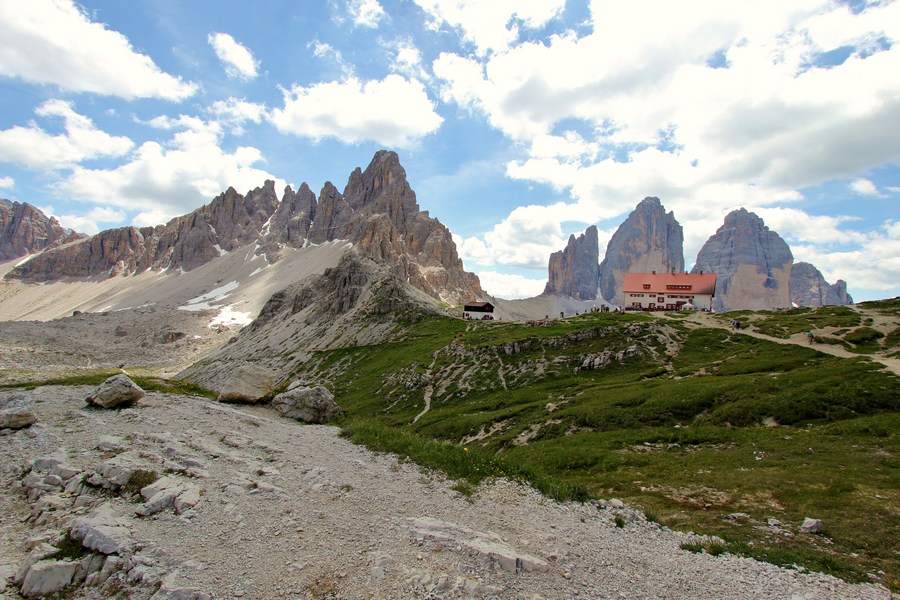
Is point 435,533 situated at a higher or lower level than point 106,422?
lower

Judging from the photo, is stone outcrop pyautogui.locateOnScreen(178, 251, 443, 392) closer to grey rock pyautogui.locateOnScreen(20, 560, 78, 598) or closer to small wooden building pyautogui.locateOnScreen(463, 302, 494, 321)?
small wooden building pyautogui.locateOnScreen(463, 302, 494, 321)

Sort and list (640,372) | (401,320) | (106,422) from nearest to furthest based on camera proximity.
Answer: (106,422) < (640,372) < (401,320)

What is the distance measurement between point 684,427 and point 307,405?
90.4ft

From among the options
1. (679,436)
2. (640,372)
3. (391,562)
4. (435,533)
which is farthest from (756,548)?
(640,372)

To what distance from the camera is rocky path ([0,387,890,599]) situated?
10297 mm

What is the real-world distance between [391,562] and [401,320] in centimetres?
9834

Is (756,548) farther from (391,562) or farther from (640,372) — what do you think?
(640,372)

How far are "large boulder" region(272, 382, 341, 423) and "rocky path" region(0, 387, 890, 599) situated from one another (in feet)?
27.4

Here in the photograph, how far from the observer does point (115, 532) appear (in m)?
11.3

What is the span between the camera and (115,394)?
21.8 m

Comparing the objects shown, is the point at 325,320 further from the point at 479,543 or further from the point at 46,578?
the point at 479,543

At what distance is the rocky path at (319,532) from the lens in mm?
10297

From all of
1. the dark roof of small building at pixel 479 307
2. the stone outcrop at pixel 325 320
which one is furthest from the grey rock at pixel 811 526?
the dark roof of small building at pixel 479 307

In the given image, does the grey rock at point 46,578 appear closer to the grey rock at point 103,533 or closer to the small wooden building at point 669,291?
the grey rock at point 103,533
